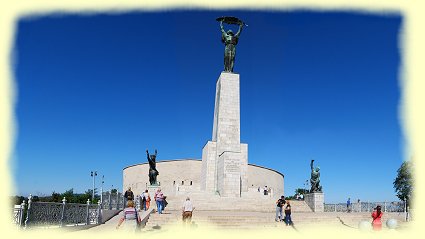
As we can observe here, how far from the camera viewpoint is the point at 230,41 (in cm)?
2716

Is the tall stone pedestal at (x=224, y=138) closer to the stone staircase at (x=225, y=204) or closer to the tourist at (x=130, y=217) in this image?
the stone staircase at (x=225, y=204)

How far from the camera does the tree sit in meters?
36.6

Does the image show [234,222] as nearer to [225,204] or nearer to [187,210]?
[187,210]

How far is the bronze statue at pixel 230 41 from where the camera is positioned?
89.1 feet

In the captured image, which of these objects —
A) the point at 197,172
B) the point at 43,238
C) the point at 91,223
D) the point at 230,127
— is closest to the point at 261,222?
→ the point at 91,223

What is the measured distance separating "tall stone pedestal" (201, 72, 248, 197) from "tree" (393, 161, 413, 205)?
21242 millimetres

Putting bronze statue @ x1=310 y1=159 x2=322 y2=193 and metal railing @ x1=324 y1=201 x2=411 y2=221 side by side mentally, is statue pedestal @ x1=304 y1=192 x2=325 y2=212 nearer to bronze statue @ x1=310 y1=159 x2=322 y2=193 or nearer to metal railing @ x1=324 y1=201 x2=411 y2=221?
bronze statue @ x1=310 y1=159 x2=322 y2=193

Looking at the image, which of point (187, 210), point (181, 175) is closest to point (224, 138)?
point (187, 210)

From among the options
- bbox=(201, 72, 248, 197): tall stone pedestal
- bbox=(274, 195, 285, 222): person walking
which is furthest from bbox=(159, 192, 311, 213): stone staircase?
bbox=(274, 195, 285, 222): person walking

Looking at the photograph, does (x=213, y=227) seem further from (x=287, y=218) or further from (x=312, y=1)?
(x=312, y=1)

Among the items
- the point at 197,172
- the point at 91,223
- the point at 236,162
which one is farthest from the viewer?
the point at 197,172

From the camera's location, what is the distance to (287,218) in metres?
12.5

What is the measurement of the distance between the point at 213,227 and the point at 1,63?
8.03 m

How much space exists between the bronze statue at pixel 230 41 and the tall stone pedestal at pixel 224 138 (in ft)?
3.01
